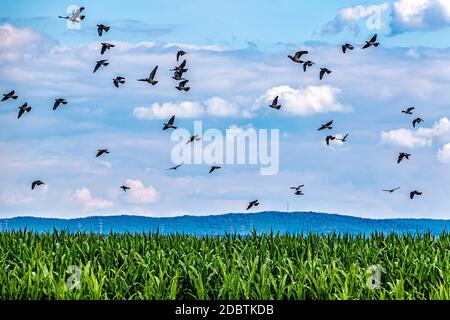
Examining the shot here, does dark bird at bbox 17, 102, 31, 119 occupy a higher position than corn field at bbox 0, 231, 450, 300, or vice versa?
dark bird at bbox 17, 102, 31, 119

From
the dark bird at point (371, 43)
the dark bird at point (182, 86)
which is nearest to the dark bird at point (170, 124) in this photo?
the dark bird at point (182, 86)

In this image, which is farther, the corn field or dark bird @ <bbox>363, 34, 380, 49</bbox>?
dark bird @ <bbox>363, 34, 380, 49</bbox>

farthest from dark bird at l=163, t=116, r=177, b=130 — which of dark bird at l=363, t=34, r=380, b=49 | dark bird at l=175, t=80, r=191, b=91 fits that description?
dark bird at l=363, t=34, r=380, b=49

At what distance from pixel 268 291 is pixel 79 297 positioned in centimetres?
260

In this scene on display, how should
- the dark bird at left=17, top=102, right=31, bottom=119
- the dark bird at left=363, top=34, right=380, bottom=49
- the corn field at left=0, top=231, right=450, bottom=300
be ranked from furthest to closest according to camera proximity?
the dark bird at left=363, top=34, right=380, bottom=49 < the dark bird at left=17, top=102, right=31, bottom=119 < the corn field at left=0, top=231, right=450, bottom=300

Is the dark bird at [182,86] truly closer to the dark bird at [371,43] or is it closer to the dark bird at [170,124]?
the dark bird at [170,124]

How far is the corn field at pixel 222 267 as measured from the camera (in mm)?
11352

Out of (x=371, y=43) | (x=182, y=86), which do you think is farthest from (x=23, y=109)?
(x=371, y=43)

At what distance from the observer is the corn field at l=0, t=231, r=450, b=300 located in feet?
37.2

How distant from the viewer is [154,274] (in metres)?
12.5

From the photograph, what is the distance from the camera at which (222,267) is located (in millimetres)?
11984

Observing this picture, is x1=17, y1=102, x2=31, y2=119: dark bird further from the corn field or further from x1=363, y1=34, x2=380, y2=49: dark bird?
x1=363, y1=34, x2=380, y2=49: dark bird

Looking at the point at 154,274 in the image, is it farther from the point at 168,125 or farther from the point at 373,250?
the point at 168,125
